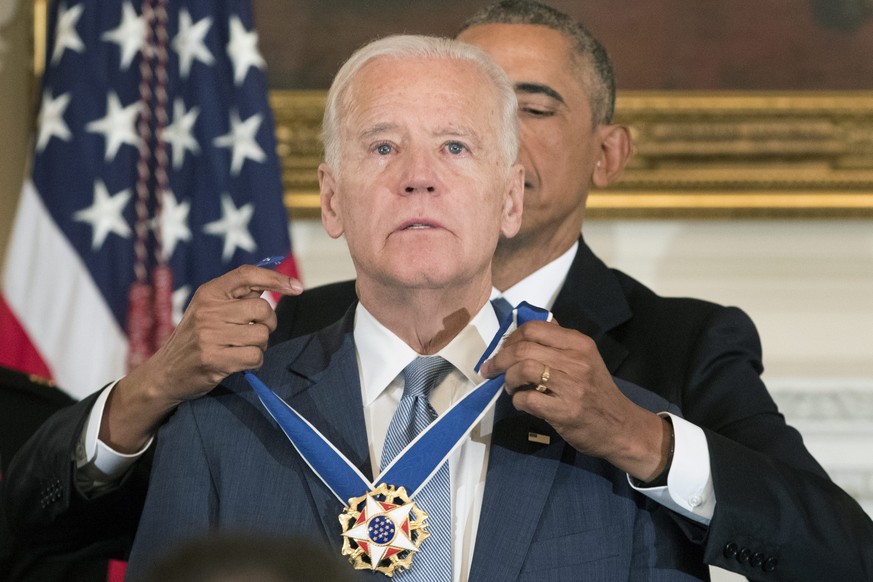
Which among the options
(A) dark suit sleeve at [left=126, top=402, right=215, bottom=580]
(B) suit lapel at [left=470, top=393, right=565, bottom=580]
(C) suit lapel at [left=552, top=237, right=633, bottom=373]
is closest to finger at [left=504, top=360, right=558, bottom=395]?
(B) suit lapel at [left=470, top=393, right=565, bottom=580]

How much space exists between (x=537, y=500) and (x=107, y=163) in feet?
7.72

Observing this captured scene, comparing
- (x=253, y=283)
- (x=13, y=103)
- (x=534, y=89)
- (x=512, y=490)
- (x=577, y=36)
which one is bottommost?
(x=512, y=490)

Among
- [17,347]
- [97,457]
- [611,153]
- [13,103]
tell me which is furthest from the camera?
[13,103]

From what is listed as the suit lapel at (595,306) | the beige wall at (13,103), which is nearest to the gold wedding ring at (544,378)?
the suit lapel at (595,306)

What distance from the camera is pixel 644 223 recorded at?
12.8ft

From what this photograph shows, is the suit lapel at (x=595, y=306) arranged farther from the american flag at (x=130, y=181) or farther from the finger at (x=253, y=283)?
the american flag at (x=130, y=181)

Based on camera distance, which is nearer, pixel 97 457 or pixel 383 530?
pixel 383 530

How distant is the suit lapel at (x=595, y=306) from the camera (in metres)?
2.60

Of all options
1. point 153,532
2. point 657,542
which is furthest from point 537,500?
point 153,532

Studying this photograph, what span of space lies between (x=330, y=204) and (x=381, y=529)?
578 millimetres

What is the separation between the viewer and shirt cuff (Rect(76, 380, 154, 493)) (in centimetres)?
226

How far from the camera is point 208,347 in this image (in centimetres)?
197

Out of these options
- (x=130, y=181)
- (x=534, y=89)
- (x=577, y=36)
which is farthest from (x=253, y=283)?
(x=130, y=181)

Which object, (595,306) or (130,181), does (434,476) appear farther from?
(130,181)
